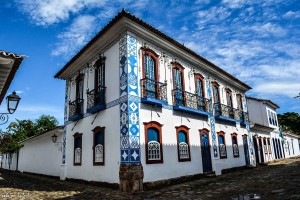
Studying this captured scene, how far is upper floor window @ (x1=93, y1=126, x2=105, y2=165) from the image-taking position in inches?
423

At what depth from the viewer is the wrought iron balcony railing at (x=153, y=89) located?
10414mm

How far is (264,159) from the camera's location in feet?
74.5

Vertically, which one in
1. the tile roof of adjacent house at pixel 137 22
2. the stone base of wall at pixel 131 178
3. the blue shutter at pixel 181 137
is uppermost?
the tile roof of adjacent house at pixel 137 22

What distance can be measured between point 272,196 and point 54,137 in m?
13.8

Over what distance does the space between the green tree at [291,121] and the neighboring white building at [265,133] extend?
2034cm

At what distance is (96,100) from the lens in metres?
11.8

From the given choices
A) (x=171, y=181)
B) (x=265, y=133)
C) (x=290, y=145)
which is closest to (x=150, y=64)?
(x=171, y=181)

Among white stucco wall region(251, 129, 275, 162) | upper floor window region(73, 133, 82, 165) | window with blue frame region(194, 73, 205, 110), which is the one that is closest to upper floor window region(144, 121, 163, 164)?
window with blue frame region(194, 73, 205, 110)

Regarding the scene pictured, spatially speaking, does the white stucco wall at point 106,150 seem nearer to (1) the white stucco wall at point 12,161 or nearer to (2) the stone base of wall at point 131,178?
(2) the stone base of wall at point 131,178

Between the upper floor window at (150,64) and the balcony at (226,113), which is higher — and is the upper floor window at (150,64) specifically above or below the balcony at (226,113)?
above

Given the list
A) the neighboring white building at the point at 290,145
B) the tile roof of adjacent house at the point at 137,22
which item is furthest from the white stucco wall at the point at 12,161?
the neighboring white building at the point at 290,145

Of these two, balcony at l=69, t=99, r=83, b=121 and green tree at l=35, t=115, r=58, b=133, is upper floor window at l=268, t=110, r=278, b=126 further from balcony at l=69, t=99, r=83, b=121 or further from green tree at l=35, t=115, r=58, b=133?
green tree at l=35, t=115, r=58, b=133

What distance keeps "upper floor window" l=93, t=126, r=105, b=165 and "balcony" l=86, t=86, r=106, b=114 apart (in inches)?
37.2

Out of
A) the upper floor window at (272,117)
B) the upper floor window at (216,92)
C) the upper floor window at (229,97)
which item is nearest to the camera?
the upper floor window at (216,92)
